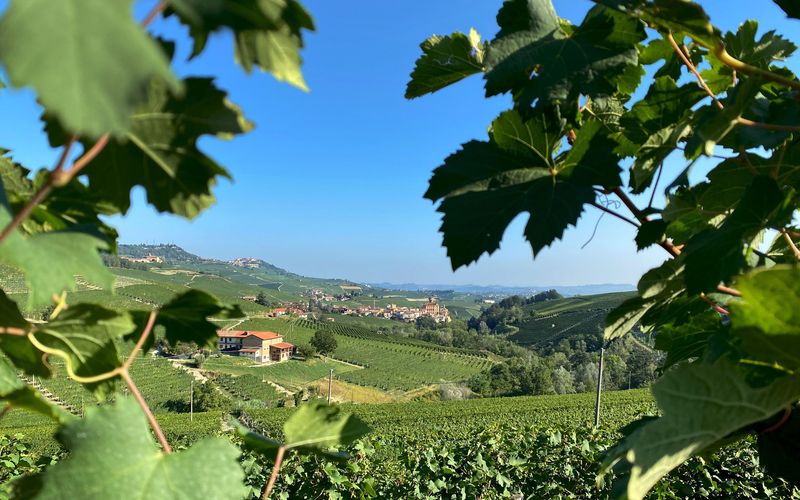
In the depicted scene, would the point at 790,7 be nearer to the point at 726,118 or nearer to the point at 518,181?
the point at 726,118

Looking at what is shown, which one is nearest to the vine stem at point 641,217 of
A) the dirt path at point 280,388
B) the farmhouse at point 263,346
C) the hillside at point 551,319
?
the dirt path at point 280,388

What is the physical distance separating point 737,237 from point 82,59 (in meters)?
0.93

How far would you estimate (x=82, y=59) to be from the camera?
0.98 feet

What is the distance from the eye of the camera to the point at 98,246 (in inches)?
26.6

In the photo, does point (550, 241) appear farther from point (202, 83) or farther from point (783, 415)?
point (202, 83)

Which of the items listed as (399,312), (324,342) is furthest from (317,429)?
(399,312)

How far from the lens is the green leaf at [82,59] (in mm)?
290

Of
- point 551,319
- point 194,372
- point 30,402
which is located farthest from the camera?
point 551,319

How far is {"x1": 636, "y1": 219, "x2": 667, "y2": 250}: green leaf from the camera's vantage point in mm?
1101

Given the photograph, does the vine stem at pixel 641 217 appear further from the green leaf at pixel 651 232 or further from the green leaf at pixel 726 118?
the green leaf at pixel 726 118

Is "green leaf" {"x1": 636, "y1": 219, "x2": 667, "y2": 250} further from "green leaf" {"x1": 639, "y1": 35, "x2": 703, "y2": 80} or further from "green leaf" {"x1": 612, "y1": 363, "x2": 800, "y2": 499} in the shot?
"green leaf" {"x1": 612, "y1": 363, "x2": 800, "y2": 499}

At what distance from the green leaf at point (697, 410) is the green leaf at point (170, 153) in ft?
2.00

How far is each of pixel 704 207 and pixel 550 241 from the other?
58cm

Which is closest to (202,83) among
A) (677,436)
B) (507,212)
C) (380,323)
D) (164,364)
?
(507,212)
